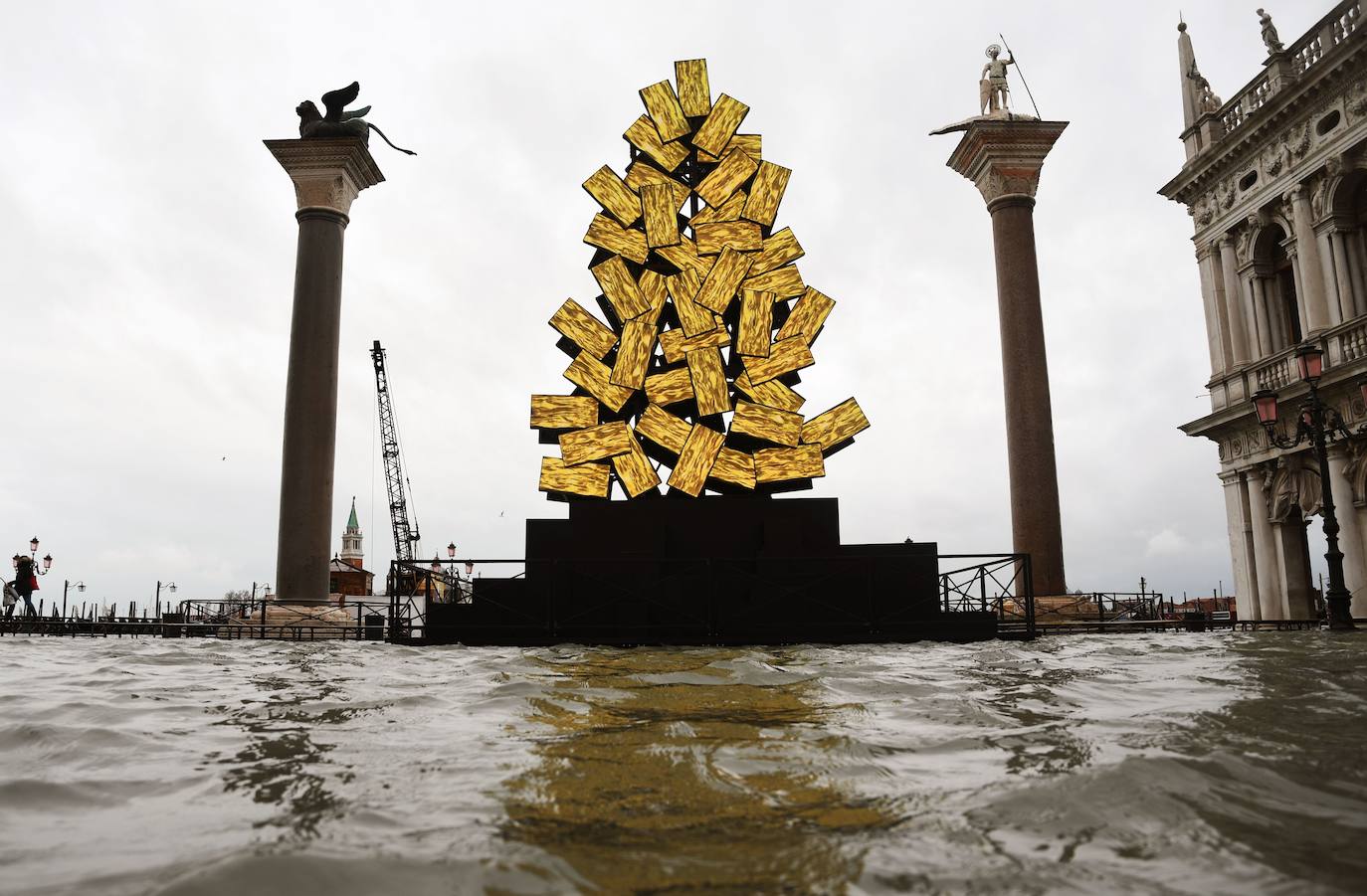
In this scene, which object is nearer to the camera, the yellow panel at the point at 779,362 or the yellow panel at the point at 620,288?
the yellow panel at the point at 779,362

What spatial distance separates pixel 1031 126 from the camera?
78.5 ft

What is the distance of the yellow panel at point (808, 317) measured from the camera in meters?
17.8

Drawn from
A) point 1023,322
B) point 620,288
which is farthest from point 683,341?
point 1023,322

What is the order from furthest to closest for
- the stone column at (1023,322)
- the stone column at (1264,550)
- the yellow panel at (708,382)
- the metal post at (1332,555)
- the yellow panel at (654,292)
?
1. the stone column at (1264,550)
2. the stone column at (1023,322)
3. the yellow panel at (654,292)
4. the yellow panel at (708,382)
5. the metal post at (1332,555)

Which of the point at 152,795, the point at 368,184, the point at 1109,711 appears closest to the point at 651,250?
the point at 368,184

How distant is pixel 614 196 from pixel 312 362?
9427 millimetres

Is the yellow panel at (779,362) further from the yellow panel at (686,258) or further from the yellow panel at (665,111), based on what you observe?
the yellow panel at (665,111)

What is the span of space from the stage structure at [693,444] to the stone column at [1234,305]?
1762cm

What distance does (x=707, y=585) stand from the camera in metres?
15.4

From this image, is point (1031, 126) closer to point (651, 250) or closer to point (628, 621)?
point (651, 250)

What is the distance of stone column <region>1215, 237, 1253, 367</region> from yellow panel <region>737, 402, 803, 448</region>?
18.5 meters

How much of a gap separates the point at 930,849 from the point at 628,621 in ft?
43.9

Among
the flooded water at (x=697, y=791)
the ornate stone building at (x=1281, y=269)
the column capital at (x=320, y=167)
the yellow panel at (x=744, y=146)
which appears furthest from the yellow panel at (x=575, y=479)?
the ornate stone building at (x=1281, y=269)

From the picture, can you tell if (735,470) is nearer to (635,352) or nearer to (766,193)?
(635,352)
